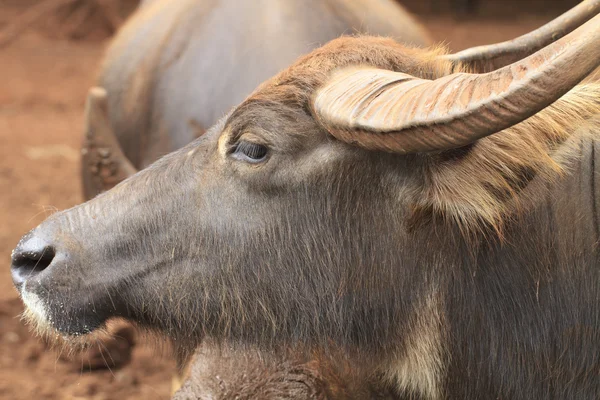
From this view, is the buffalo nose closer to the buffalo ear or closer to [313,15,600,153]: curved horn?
[313,15,600,153]: curved horn

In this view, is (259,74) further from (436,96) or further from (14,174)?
(14,174)

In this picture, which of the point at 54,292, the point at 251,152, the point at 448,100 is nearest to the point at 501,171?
the point at 448,100

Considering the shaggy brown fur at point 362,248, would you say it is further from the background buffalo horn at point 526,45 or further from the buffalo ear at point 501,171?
the background buffalo horn at point 526,45

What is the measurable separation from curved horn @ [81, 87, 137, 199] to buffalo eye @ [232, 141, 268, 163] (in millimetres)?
2007

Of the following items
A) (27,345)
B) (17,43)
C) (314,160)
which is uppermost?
(314,160)

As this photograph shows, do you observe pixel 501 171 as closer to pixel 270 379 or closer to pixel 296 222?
pixel 296 222

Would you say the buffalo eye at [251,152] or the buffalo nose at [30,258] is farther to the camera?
the buffalo nose at [30,258]

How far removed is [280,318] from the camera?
3.09 metres

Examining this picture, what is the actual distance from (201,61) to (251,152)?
2.11 meters

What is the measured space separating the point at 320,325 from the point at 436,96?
3.27 ft

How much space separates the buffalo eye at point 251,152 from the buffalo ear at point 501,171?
554 mm

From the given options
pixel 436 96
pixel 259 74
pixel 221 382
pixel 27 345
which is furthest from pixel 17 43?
pixel 436 96

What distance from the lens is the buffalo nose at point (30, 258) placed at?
10.1 ft

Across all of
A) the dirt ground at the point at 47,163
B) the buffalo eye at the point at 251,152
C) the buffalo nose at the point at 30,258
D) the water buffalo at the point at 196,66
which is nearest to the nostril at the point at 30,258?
the buffalo nose at the point at 30,258
